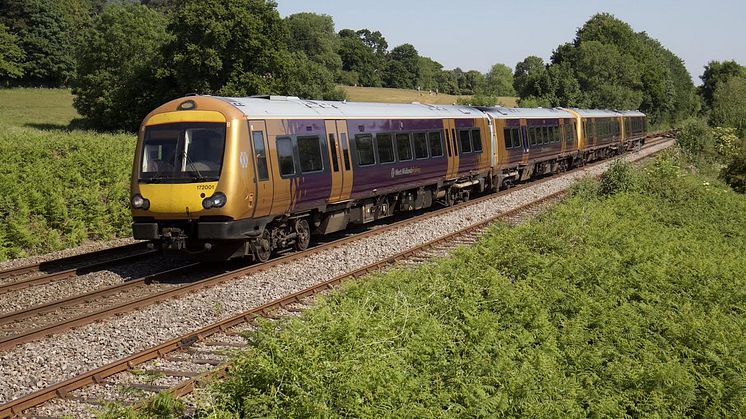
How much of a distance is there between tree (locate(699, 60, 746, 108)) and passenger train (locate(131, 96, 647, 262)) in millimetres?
114930

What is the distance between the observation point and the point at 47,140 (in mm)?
18250

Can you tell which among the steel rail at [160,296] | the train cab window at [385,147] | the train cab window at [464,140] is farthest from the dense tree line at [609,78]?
the steel rail at [160,296]

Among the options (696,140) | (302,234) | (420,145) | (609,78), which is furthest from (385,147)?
(609,78)

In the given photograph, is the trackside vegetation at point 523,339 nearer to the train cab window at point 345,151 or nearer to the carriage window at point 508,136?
the train cab window at point 345,151

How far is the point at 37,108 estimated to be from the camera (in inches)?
2462

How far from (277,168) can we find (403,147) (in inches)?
218

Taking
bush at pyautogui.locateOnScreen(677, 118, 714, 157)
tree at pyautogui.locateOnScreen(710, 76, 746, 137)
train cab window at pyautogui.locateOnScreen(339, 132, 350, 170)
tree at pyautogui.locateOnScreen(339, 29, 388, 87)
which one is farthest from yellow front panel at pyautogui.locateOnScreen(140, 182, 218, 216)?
tree at pyautogui.locateOnScreen(339, 29, 388, 87)

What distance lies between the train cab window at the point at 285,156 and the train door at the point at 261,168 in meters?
0.36

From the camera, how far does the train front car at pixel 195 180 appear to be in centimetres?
1197

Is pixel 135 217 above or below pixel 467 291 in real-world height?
above

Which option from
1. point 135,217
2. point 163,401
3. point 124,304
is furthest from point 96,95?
point 163,401

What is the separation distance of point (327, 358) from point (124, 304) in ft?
17.0

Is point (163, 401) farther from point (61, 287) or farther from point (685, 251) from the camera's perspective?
point (685, 251)

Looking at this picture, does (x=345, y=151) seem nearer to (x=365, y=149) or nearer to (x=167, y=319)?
(x=365, y=149)
